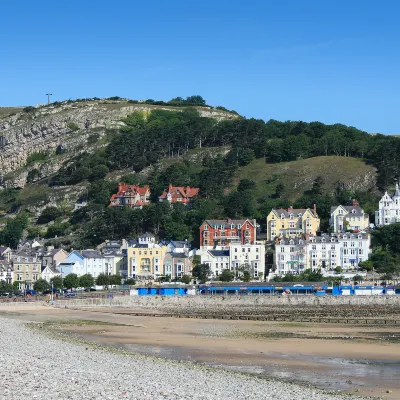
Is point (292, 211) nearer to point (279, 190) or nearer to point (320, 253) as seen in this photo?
point (320, 253)

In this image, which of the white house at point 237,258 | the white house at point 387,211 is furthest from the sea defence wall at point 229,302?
the white house at point 387,211

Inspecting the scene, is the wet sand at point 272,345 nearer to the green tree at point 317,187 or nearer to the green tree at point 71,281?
the green tree at point 71,281

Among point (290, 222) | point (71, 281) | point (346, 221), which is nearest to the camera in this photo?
point (71, 281)

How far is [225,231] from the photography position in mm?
109250

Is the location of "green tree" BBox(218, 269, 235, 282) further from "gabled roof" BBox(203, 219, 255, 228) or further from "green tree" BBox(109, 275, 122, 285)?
"green tree" BBox(109, 275, 122, 285)

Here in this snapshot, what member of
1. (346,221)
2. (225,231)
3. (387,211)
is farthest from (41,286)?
(387,211)

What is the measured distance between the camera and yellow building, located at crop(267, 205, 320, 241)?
111 m

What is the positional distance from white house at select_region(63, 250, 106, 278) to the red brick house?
13.0m

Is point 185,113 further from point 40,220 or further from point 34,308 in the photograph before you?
point 34,308

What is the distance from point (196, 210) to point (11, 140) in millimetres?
87409

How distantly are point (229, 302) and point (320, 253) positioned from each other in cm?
2507

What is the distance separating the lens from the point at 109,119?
625 feet

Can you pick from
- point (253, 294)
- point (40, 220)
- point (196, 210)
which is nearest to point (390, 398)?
point (253, 294)

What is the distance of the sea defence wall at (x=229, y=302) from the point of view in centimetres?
7794
